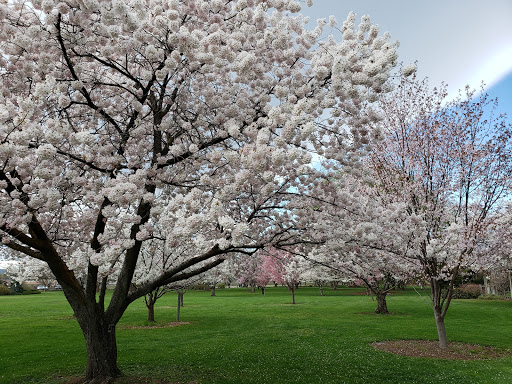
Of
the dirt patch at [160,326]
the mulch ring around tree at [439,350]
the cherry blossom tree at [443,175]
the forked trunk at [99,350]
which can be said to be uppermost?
the cherry blossom tree at [443,175]

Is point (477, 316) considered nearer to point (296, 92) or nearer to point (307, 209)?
point (307, 209)

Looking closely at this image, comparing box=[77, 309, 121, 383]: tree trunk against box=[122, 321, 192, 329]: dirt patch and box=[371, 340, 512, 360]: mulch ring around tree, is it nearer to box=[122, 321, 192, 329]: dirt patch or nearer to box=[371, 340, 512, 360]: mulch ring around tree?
box=[371, 340, 512, 360]: mulch ring around tree

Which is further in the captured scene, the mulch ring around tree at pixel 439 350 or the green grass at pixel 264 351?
the mulch ring around tree at pixel 439 350

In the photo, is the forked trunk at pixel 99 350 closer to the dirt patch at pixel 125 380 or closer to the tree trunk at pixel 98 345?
the tree trunk at pixel 98 345

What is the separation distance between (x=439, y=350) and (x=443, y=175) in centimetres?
658

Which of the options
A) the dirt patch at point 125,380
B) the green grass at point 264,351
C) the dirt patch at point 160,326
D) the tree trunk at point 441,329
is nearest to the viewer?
the dirt patch at point 125,380

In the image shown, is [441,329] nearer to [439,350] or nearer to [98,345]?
[439,350]

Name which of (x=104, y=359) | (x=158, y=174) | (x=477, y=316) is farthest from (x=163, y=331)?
(x=477, y=316)

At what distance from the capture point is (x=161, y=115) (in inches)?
347

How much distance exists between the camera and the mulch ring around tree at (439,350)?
13.5 meters

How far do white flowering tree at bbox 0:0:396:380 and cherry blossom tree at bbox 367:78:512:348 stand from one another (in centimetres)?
626

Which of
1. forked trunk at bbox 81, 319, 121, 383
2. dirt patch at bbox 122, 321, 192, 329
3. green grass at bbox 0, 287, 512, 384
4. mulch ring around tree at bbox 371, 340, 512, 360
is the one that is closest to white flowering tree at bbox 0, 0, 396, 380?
forked trunk at bbox 81, 319, 121, 383

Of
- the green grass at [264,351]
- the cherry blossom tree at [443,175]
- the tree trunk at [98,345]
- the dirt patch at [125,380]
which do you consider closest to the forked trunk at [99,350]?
the tree trunk at [98,345]

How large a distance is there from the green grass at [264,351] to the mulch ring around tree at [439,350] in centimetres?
71
